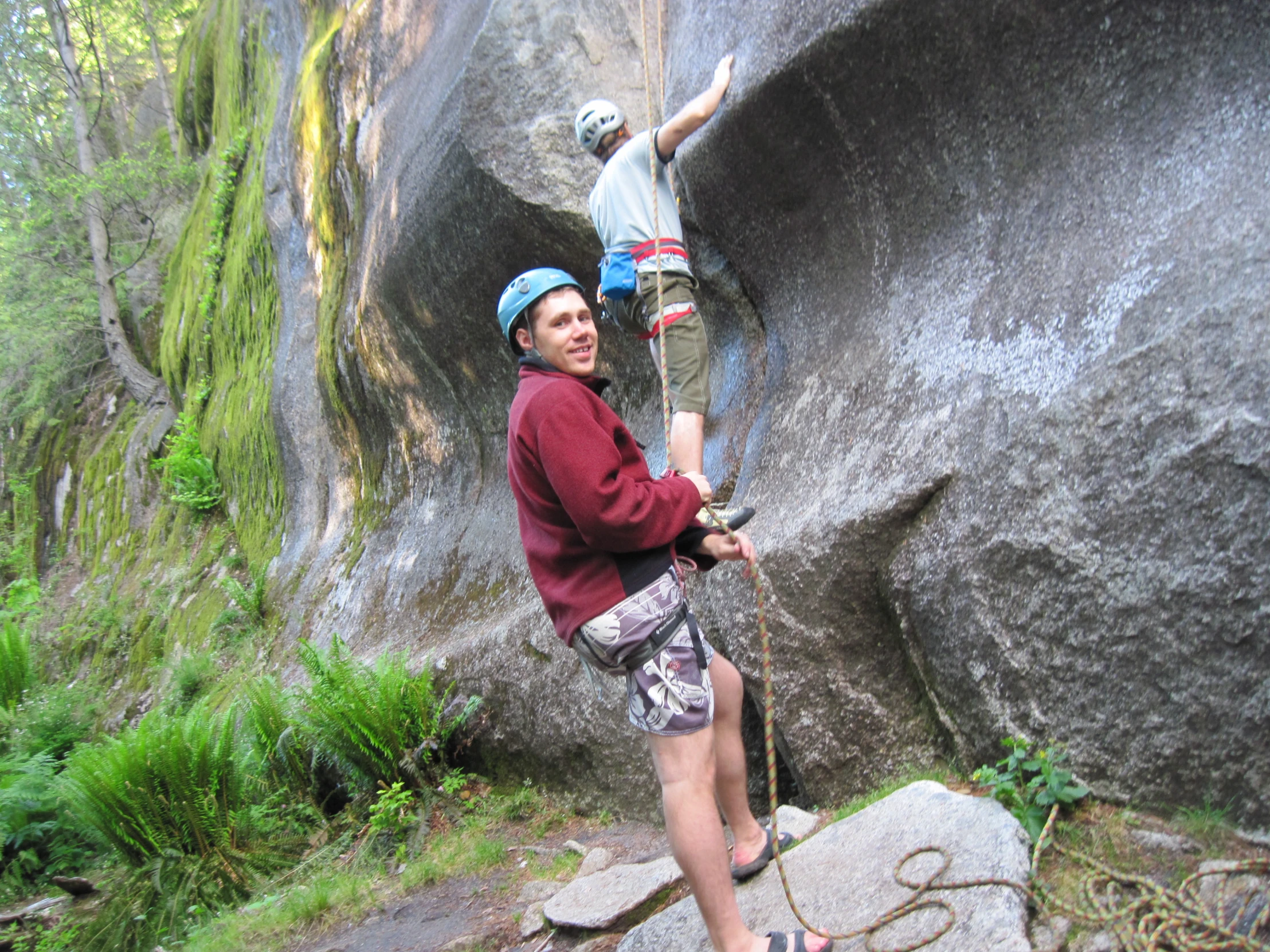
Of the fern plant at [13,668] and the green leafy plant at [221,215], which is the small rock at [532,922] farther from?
the green leafy plant at [221,215]

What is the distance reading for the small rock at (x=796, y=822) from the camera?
3.47m

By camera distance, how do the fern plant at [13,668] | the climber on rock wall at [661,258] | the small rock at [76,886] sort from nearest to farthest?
the climber on rock wall at [661,258] → the small rock at [76,886] → the fern plant at [13,668]

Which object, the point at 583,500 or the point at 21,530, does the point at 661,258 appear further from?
the point at 21,530

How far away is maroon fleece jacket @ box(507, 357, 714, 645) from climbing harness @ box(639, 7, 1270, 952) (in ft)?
0.91

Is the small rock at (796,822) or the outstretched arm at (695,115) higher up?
the outstretched arm at (695,115)

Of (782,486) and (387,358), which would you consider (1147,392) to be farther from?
(387,358)

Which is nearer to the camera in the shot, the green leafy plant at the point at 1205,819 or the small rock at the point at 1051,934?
the small rock at the point at 1051,934

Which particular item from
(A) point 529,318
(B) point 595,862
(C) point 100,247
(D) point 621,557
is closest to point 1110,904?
(D) point 621,557

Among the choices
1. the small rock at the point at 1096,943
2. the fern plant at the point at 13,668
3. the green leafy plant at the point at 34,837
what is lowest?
the small rock at the point at 1096,943

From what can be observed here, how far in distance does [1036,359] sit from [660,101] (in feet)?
11.1

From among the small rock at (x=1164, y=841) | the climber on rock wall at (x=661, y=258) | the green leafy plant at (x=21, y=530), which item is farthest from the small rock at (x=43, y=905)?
the green leafy plant at (x=21, y=530)

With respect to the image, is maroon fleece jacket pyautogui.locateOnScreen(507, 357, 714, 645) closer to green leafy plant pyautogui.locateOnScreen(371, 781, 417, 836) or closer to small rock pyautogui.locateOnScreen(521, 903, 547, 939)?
small rock pyautogui.locateOnScreen(521, 903, 547, 939)

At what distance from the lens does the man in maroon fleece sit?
241cm

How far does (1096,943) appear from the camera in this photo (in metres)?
2.33
